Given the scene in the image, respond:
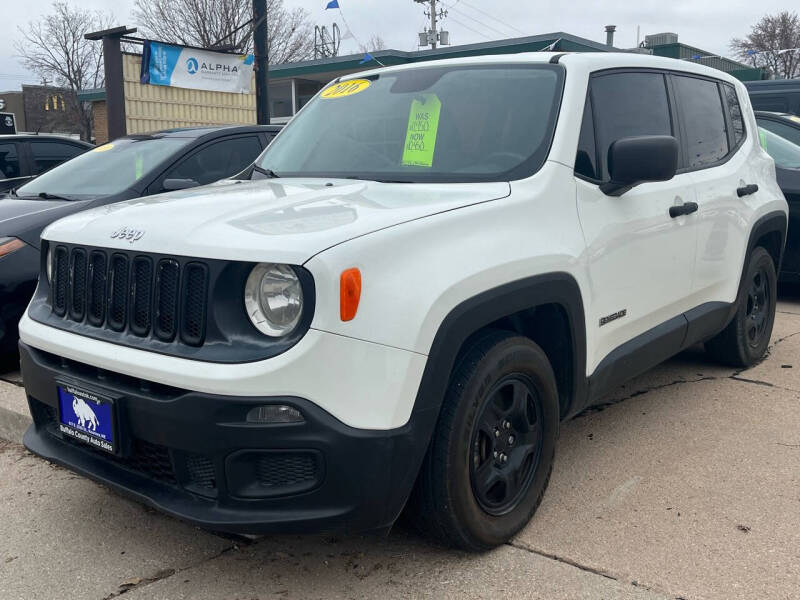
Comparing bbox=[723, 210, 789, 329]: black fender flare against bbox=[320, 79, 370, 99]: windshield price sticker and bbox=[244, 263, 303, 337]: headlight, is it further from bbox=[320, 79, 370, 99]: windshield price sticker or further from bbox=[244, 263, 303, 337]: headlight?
bbox=[244, 263, 303, 337]: headlight

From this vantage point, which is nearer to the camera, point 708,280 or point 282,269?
point 282,269

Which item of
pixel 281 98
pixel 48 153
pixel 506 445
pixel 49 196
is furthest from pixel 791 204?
pixel 281 98

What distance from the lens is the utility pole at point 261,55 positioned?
364 inches

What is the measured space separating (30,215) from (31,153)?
358 centimetres

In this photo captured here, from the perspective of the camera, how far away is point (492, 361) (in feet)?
8.96

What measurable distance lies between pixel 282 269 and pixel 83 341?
829mm

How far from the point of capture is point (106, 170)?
5.91 metres

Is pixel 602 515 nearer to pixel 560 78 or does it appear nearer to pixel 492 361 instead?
pixel 492 361

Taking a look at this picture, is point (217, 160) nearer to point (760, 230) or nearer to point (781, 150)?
point (760, 230)

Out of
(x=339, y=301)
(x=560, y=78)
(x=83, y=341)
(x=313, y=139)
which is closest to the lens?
(x=339, y=301)

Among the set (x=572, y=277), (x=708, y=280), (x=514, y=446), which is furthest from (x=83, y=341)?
(x=708, y=280)

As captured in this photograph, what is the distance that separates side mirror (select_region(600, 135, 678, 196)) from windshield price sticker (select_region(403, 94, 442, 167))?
747 millimetres

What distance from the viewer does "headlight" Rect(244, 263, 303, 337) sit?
7.70 feet

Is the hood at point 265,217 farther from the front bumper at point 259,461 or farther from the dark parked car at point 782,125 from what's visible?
the dark parked car at point 782,125
